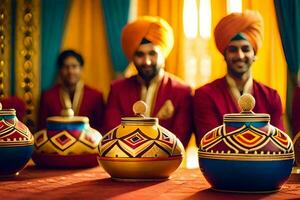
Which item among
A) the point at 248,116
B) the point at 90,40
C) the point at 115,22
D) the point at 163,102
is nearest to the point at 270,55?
the point at 115,22

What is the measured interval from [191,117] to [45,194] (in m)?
1.50

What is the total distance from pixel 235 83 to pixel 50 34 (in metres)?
1.72

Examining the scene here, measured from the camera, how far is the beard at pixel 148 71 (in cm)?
281

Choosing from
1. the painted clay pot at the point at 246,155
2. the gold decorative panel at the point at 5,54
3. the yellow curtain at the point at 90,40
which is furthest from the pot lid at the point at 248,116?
the gold decorative panel at the point at 5,54

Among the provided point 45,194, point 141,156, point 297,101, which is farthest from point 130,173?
point 297,101

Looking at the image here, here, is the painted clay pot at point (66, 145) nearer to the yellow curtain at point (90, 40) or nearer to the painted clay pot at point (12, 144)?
the painted clay pot at point (12, 144)

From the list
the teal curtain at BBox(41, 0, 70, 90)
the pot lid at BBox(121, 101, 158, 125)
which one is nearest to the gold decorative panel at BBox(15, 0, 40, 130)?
the teal curtain at BBox(41, 0, 70, 90)

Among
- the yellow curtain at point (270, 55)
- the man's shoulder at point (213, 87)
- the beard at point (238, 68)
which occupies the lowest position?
the man's shoulder at point (213, 87)

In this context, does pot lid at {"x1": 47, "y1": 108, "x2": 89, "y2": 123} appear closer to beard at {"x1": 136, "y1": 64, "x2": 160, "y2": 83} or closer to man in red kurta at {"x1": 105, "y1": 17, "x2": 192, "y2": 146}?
man in red kurta at {"x1": 105, "y1": 17, "x2": 192, "y2": 146}

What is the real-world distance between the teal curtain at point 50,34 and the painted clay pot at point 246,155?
2.75 meters

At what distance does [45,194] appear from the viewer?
1271 mm

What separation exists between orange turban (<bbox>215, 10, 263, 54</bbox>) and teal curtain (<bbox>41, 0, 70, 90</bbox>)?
1.61m

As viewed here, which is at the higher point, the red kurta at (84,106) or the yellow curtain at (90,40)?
the yellow curtain at (90,40)

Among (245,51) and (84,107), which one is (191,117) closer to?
(245,51)
